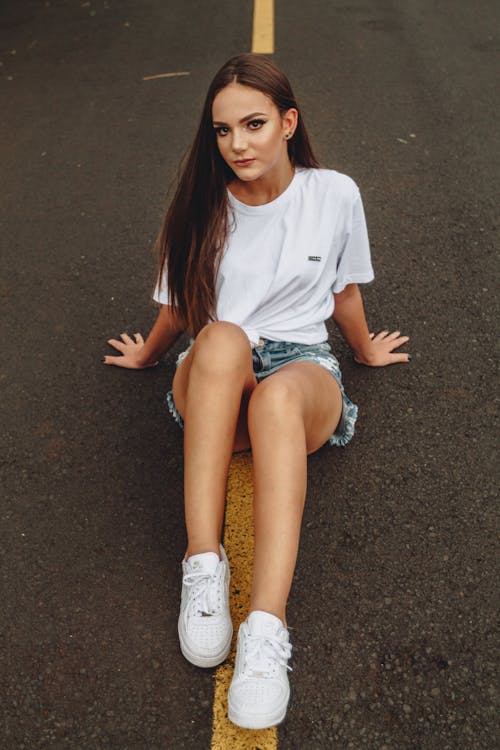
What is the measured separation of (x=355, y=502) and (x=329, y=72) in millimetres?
4763

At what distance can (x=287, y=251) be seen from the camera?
2.49 metres

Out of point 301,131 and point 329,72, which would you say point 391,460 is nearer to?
point 301,131

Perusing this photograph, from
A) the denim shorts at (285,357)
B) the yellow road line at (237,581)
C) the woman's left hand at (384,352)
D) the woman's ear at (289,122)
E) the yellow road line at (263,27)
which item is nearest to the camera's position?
the yellow road line at (237,581)

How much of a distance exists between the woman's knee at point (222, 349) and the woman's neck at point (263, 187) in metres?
0.49

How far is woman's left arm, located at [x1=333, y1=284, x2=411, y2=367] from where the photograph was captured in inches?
108

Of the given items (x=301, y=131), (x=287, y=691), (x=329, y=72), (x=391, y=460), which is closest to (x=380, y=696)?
(x=287, y=691)

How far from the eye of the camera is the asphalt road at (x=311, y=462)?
6.90 ft

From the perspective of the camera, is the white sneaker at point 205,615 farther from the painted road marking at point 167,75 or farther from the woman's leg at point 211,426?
the painted road marking at point 167,75

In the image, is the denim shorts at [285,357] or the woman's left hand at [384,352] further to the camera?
the woman's left hand at [384,352]

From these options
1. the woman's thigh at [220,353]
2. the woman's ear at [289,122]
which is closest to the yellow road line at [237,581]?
the woman's thigh at [220,353]

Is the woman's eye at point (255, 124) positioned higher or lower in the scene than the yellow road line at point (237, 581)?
higher

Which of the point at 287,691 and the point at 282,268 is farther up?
the point at 282,268

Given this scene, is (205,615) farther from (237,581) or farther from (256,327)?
(256,327)

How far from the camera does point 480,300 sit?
3586 mm
